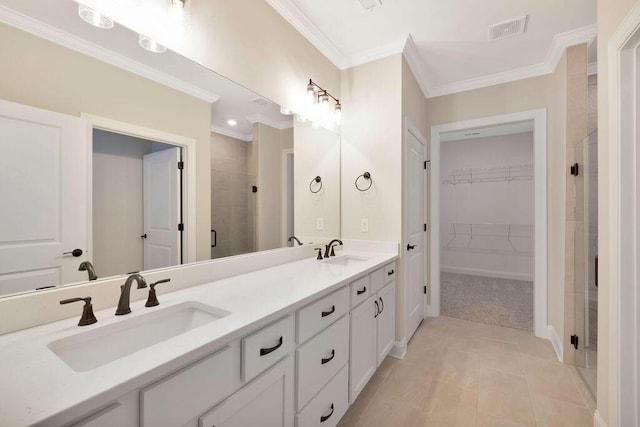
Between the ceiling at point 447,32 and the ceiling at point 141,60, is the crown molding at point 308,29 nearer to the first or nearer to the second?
the ceiling at point 447,32

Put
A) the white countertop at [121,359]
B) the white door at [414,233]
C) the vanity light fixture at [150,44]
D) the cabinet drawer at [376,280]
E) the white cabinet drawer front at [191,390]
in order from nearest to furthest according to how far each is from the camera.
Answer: the white countertop at [121,359] → the white cabinet drawer front at [191,390] → the vanity light fixture at [150,44] → the cabinet drawer at [376,280] → the white door at [414,233]

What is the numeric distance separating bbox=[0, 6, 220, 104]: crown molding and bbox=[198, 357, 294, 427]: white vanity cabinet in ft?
4.41

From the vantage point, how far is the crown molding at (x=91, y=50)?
0.88m

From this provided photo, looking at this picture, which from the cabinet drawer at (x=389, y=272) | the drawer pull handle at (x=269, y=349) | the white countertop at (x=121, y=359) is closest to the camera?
the white countertop at (x=121, y=359)

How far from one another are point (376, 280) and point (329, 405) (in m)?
0.84

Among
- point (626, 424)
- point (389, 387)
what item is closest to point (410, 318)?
point (389, 387)

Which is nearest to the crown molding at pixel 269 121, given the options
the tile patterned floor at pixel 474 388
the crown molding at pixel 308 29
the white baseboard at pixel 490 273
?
the crown molding at pixel 308 29

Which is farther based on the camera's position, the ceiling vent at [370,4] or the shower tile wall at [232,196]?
the ceiling vent at [370,4]

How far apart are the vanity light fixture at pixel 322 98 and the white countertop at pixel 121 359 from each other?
1576mm

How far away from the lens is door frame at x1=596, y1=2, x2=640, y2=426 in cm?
123

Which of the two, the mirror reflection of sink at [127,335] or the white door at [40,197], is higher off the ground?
the white door at [40,197]

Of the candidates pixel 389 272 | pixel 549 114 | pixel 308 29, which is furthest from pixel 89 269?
pixel 549 114

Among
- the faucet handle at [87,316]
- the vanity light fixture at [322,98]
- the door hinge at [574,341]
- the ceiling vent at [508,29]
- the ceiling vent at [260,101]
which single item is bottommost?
the door hinge at [574,341]

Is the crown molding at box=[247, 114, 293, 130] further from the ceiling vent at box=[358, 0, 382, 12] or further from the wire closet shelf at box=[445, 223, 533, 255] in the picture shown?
the wire closet shelf at box=[445, 223, 533, 255]
